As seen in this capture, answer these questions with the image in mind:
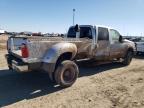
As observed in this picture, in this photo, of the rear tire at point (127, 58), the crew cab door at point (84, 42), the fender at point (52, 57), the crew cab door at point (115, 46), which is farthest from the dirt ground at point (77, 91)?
the rear tire at point (127, 58)

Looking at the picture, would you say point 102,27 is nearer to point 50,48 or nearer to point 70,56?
point 70,56

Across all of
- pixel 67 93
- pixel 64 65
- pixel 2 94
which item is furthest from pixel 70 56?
pixel 2 94

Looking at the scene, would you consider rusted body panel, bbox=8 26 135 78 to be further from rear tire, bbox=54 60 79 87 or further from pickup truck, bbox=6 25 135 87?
rear tire, bbox=54 60 79 87

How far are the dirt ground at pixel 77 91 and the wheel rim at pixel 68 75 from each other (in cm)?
27

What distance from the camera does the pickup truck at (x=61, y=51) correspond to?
20.0 ft

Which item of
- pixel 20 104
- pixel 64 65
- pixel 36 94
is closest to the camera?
pixel 20 104

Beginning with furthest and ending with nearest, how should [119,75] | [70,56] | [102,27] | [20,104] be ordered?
[102,27] → [119,75] → [70,56] → [20,104]

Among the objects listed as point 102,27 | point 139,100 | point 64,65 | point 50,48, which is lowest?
point 139,100

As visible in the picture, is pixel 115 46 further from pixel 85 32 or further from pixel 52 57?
pixel 52 57

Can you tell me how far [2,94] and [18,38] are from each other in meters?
1.70

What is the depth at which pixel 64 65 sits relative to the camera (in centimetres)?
675

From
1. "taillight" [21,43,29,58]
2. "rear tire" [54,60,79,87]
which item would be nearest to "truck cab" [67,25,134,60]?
"rear tire" [54,60,79,87]

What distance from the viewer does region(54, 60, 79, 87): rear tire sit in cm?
666

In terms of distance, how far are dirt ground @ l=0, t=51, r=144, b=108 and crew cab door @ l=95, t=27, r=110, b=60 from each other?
84 cm
